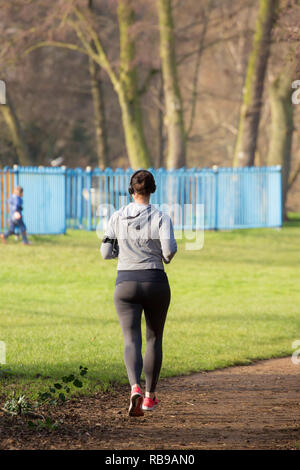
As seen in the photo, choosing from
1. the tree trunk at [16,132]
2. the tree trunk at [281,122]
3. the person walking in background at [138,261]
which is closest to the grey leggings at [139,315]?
the person walking in background at [138,261]

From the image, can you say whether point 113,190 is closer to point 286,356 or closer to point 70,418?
point 286,356

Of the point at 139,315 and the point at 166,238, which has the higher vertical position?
the point at 166,238

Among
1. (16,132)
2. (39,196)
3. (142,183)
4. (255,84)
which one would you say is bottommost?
(142,183)

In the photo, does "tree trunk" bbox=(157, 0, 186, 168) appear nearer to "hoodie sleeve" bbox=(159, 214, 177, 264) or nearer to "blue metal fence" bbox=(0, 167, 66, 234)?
"blue metal fence" bbox=(0, 167, 66, 234)

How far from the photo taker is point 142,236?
249 inches

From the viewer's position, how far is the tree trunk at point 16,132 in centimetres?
3391

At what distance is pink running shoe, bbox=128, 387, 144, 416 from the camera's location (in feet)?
20.6

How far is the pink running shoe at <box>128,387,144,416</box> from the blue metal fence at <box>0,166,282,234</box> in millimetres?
18341

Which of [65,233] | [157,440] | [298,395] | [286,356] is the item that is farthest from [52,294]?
[65,233]

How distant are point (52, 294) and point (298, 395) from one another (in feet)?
24.5

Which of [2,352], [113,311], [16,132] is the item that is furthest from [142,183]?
[16,132]

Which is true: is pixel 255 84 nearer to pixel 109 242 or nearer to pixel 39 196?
pixel 39 196

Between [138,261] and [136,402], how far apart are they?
106 cm

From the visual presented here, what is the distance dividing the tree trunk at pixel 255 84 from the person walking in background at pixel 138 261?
2199 cm
